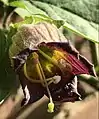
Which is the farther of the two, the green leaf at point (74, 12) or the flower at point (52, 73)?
the green leaf at point (74, 12)

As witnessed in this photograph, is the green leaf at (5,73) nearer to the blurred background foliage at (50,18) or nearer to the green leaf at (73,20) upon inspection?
the blurred background foliage at (50,18)

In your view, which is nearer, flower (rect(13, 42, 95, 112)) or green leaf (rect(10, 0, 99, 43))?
flower (rect(13, 42, 95, 112))

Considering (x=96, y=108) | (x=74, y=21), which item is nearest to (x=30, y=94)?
(x=74, y=21)

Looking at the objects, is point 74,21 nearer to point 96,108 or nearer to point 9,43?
point 9,43

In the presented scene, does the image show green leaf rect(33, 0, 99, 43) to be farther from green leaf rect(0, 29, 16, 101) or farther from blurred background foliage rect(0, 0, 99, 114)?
green leaf rect(0, 29, 16, 101)

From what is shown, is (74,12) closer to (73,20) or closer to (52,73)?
(73,20)

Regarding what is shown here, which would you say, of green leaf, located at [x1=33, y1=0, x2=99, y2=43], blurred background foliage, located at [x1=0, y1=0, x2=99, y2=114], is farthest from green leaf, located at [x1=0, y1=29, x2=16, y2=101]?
green leaf, located at [x1=33, y1=0, x2=99, y2=43]

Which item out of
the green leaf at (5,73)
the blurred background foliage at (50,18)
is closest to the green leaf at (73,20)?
the blurred background foliage at (50,18)

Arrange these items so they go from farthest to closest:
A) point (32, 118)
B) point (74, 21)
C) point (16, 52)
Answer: point (32, 118) → point (74, 21) → point (16, 52)
